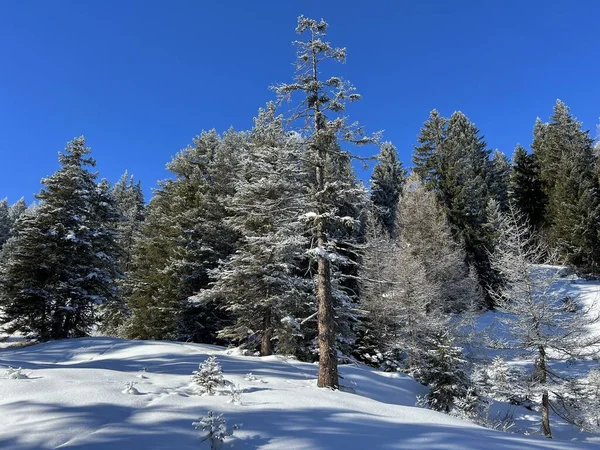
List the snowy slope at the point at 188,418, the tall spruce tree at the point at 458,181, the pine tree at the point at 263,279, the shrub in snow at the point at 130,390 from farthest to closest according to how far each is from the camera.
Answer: the tall spruce tree at the point at 458,181 < the pine tree at the point at 263,279 < the shrub in snow at the point at 130,390 < the snowy slope at the point at 188,418

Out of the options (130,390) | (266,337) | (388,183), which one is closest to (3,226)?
(388,183)

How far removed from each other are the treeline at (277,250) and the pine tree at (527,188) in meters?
8.82

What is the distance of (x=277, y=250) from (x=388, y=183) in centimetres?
2721

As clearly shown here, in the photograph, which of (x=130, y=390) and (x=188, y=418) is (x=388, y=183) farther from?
(x=188, y=418)

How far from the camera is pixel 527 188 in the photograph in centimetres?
4391

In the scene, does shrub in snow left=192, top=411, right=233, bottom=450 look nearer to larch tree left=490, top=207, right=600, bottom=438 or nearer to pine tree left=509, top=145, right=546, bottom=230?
larch tree left=490, top=207, right=600, bottom=438

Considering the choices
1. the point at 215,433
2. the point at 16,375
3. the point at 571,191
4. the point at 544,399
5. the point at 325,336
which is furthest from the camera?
the point at 571,191

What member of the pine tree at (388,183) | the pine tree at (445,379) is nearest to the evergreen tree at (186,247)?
the pine tree at (445,379)

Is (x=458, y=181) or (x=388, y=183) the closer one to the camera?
(x=458, y=181)

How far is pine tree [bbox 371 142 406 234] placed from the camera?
3738 centimetres

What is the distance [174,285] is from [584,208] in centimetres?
3423

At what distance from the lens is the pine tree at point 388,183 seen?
37.4 metres

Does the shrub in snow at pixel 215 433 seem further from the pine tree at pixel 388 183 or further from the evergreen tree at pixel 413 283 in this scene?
the pine tree at pixel 388 183

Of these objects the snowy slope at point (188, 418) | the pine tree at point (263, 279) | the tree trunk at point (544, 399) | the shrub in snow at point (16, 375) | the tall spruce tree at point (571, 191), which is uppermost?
the tall spruce tree at point (571, 191)
